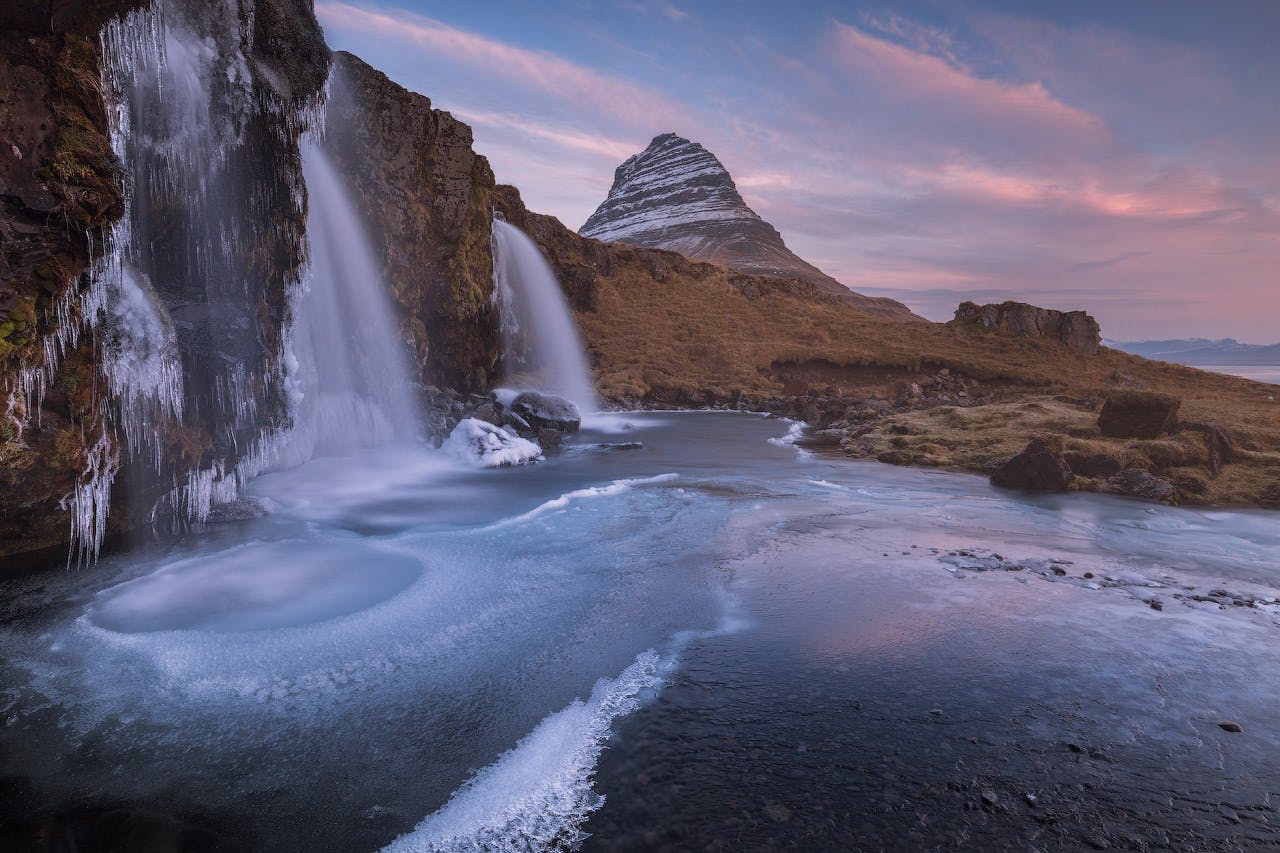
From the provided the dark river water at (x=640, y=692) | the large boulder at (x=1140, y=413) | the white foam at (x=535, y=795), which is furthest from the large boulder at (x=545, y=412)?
the white foam at (x=535, y=795)

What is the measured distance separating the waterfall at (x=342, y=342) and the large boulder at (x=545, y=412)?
470cm

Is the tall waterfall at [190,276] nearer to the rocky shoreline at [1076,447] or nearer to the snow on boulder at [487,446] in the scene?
the snow on boulder at [487,446]

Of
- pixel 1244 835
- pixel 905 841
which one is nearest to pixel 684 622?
pixel 905 841

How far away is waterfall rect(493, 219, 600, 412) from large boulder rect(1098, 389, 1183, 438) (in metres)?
27.3

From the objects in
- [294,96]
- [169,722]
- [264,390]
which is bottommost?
[169,722]

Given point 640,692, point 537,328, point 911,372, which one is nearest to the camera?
point 640,692

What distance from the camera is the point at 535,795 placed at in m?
5.52

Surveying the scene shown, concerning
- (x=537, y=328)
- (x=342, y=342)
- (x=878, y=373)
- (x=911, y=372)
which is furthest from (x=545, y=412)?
(x=911, y=372)

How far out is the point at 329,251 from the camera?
21.8 meters

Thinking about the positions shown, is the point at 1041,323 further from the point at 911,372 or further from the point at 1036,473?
the point at 1036,473

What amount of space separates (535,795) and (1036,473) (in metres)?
19.5

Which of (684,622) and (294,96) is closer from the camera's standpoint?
(684,622)

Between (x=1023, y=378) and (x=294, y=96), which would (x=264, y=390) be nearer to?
(x=294, y=96)

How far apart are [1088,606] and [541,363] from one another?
3685cm
